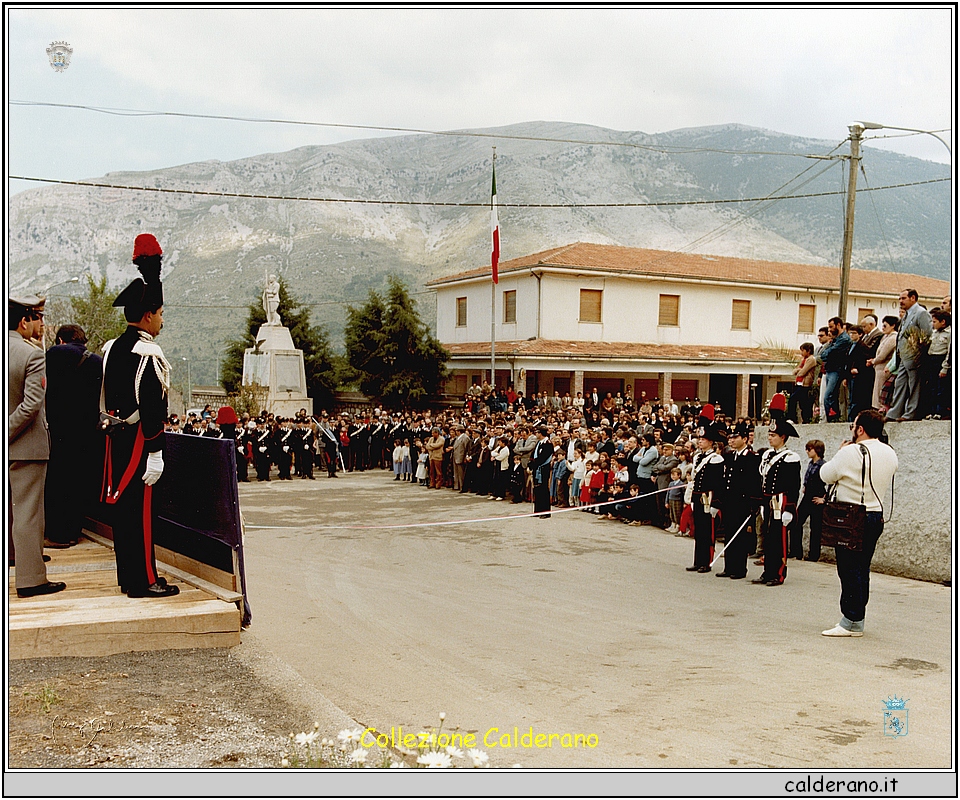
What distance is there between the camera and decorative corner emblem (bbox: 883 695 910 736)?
15.4 feet

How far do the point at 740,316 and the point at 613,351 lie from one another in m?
7.65

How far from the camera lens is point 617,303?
34.9m

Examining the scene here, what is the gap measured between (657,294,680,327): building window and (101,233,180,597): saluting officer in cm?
3177

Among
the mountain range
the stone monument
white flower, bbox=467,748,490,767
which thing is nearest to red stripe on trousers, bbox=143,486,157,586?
white flower, bbox=467,748,490,767

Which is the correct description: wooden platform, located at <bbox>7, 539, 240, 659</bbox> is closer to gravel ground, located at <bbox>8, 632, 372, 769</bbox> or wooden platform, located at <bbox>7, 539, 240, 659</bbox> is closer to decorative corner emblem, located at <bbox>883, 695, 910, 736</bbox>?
gravel ground, located at <bbox>8, 632, 372, 769</bbox>

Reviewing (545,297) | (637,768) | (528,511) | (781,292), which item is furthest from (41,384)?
(781,292)

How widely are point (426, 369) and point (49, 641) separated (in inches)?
1281

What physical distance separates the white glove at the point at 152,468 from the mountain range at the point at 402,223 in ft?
327

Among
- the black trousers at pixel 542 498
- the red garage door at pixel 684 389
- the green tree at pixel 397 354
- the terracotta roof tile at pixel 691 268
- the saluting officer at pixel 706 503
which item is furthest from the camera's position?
the green tree at pixel 397 354

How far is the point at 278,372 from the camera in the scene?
105 feet

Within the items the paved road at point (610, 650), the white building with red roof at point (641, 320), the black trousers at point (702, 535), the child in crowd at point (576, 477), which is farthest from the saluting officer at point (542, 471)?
the white building with red roof at point (641, 320)

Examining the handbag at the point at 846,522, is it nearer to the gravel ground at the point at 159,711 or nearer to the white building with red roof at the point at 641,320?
the gravel ground at the point at 159,711

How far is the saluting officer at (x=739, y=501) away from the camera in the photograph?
1028 cm

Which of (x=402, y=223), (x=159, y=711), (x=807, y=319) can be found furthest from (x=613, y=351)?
(x=402, y=223)
